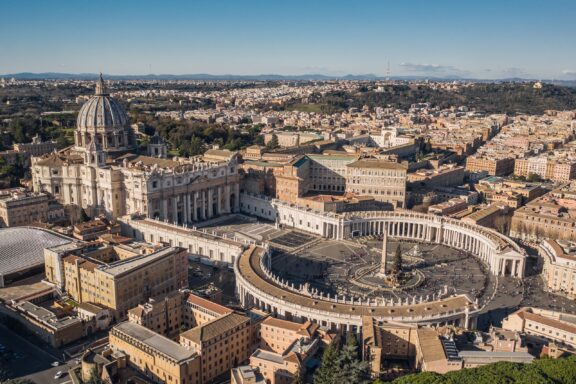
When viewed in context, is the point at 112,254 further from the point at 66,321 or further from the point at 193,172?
the point at 193,172

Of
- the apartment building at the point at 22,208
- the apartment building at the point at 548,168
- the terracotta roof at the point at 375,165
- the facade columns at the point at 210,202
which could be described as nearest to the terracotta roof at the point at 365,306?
the facade columns at the point at 210,202

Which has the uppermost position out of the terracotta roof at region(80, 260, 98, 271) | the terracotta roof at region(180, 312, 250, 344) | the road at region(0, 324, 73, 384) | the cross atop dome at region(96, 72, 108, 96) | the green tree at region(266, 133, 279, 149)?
the cross atop dome at region(96, 72, 108, 96)

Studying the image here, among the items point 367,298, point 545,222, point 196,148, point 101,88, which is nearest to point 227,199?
point 101,88

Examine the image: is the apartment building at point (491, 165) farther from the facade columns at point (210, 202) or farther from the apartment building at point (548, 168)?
the facade columns at point (210, 202)

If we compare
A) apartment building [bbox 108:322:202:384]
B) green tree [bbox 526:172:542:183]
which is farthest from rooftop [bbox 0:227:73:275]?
green tree [bbox 526:172:542:183]

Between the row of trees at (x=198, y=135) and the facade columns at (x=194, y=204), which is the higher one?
the row of trees at (x=198, y=135)

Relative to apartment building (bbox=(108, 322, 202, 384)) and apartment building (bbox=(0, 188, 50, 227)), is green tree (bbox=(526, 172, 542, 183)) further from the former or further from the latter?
apartment building (bbox=(108, 322, 202, 384))
